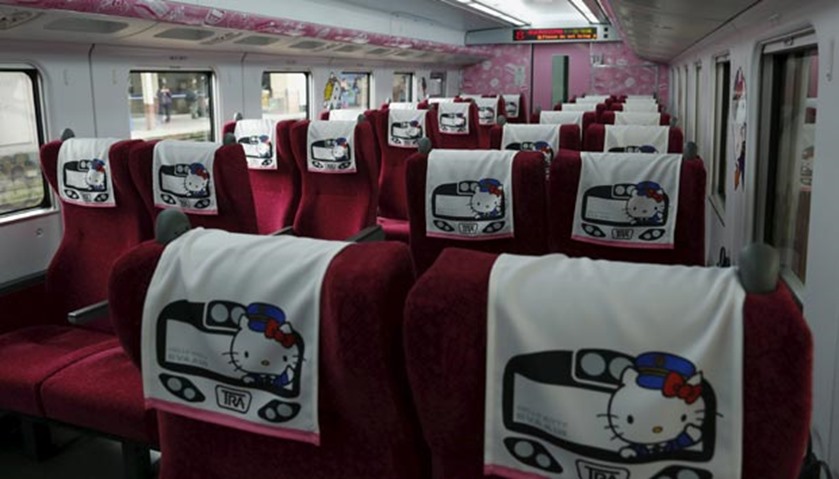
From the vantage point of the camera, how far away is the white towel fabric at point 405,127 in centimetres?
566

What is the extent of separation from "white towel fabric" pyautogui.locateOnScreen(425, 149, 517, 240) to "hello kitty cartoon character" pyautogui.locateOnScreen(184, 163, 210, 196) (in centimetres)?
109

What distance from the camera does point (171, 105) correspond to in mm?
5582

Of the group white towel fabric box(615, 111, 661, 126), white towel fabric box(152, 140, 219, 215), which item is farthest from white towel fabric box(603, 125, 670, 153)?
white towel fabric box(152, 140, 219, 215)

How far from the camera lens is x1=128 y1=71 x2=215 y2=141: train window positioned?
5.14 m

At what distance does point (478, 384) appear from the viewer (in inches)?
44.4

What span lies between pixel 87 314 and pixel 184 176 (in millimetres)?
790

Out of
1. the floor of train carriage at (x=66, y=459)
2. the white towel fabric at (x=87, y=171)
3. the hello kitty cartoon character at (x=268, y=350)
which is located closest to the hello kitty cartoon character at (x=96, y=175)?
the white towel fabric at (x=87, y=171)

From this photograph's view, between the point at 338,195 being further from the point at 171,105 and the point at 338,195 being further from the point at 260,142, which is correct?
the point at 171,105

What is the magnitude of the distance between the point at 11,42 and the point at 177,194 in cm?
140

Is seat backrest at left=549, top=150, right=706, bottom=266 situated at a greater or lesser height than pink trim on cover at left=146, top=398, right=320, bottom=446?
greater

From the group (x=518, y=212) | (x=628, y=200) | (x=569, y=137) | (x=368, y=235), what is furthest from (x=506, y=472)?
(x=569, y=137)

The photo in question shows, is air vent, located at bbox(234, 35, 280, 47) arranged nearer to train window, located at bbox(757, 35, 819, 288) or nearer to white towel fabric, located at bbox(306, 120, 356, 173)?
white towel fabric, located at bbox(306, 120, 356, 173)

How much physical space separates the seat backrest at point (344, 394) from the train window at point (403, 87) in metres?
11.3

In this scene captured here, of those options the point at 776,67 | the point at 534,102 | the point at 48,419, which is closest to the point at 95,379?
the point at 48,419
